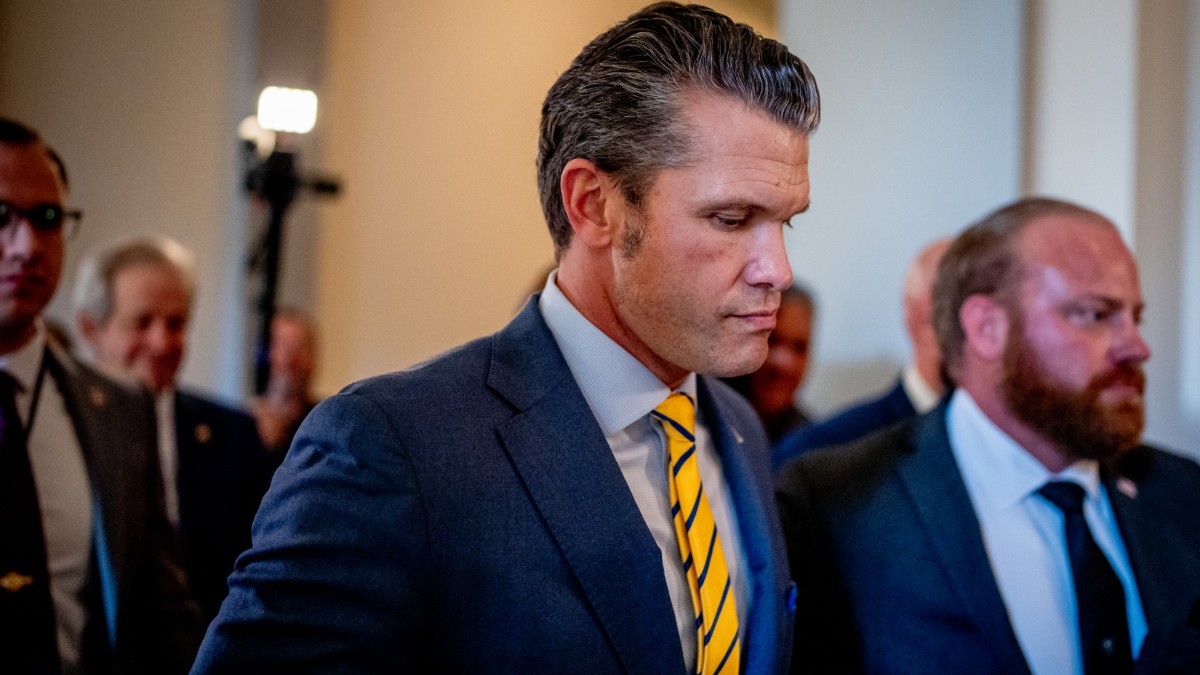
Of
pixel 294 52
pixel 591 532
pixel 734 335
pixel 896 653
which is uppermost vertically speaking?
pixel 294 52

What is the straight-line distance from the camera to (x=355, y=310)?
16.5 feet

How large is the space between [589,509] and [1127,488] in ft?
4.04

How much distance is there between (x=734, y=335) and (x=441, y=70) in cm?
327

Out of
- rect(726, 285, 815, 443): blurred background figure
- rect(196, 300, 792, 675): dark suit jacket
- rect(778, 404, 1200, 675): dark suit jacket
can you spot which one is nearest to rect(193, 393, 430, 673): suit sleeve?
rect(196, 300, 792, 675): dark suit jacket

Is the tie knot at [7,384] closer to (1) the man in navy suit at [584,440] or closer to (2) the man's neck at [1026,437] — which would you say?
(1) the man in navy suit at [584,440]

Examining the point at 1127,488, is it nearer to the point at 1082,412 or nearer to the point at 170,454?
the point at 1082,412

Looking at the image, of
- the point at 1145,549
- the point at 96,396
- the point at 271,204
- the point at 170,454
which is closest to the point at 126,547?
the point at 96,396

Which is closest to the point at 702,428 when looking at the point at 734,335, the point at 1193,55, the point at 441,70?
the point at 734,335

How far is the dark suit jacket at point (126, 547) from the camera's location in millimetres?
1810

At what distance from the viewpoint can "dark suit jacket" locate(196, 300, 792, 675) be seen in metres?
1.12

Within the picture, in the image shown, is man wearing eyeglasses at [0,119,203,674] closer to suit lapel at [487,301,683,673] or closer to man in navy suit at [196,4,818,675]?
man in navy suit at [196,4,818,675]

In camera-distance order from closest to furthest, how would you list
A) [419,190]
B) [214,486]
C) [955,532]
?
1. [955,532]
2. [214,486]
3. [419,190]

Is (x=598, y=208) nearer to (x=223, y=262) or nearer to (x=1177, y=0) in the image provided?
(x=1177, y=0)

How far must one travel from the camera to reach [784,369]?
349 cm
